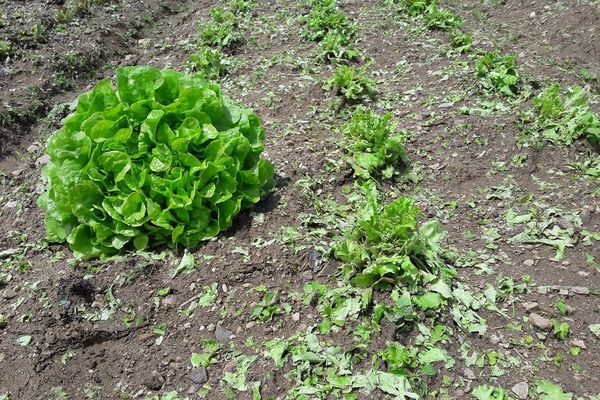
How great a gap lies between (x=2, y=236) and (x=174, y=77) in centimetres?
214

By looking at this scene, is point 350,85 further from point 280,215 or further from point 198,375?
point 198,375

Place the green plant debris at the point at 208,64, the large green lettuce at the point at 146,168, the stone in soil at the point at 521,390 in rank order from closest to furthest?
the stone in soil at the point at 521,390 < the large green lettuce at the point at 146,168 < the green plant debris at the point at 208,64

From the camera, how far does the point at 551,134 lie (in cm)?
551

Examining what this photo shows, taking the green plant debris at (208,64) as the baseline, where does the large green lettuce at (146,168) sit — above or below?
above

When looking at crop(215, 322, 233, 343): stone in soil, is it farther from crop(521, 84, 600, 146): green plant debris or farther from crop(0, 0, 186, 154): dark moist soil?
crop(0, 0, 186, 154): dark moist soil

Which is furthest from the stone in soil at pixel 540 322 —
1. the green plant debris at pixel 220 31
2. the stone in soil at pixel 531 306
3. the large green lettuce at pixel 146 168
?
the green plant debris at pixel 220 31

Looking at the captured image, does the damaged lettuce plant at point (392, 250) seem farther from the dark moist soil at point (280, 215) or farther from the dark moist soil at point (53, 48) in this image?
the dark moist soil at point (53, 48)

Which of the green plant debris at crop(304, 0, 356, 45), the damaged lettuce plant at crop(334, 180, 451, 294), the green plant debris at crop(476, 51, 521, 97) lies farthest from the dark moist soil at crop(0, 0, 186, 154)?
the green plant debris at crop(476, 51, 521, 97)

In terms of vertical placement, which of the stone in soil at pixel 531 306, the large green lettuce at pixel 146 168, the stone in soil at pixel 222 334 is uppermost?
the large green lettuce at pixel 146 168

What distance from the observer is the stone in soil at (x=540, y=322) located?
3744 millimetres

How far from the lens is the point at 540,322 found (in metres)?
3.77

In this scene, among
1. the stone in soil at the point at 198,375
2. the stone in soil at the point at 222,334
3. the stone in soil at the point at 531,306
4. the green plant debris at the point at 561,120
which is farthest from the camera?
the green plant debris at the point at 561,120

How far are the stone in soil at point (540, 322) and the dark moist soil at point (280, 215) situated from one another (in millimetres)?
72

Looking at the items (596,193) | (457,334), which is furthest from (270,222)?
(596,193)
